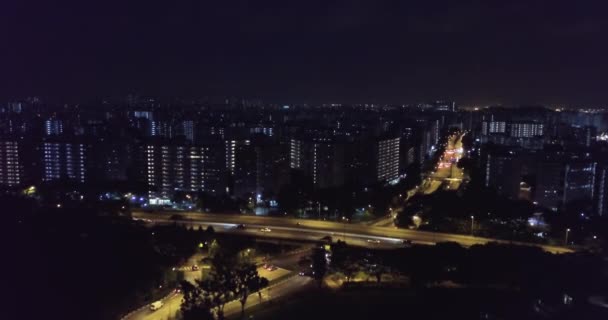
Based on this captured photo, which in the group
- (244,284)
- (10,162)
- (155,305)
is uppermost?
(10,162)

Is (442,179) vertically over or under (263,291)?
over

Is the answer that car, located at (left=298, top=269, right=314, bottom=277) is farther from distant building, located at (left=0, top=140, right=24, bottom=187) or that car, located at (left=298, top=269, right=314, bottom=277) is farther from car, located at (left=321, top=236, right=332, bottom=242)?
distant building, located at (left=0, top=140, right=24, bottom=187)

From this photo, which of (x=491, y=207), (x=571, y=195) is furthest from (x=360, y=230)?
(x=571, y=195)

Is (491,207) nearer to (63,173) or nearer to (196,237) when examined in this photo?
(196,237)

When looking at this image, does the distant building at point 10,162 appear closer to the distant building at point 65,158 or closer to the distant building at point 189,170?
the distant building at point 65,158

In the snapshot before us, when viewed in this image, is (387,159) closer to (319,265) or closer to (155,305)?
(319,265)

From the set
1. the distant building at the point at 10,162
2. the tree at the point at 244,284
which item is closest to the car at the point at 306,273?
the tree at the point at 244,284

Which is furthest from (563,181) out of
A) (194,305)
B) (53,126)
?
(53,126)

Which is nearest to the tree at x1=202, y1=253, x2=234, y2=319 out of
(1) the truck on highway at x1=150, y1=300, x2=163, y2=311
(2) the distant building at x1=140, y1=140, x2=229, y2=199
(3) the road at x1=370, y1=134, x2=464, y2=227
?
(1) the truck on highway at x1=150, y1=300, x2=163, y2=311
